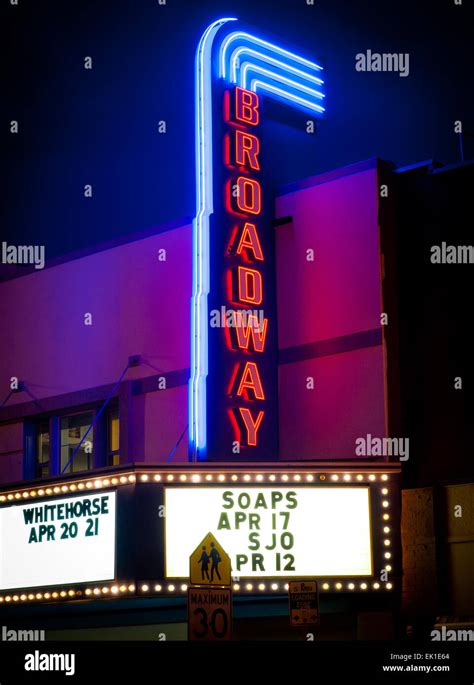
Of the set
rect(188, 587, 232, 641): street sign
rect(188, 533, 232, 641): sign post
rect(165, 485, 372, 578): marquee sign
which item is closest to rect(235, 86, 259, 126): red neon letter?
rect(165, 485, 372, 578): marquee sign

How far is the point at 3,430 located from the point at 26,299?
96.5 inches

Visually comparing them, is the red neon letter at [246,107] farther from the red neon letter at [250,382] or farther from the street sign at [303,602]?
the street sign at [303,602]

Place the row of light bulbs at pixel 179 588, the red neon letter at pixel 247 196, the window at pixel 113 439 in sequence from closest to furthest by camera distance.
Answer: the row of light bulbs at pixel 179 588 → the red neon letter at pixel 247 196 → the window at pixel 113 439

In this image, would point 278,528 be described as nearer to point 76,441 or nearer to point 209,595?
point 209,595

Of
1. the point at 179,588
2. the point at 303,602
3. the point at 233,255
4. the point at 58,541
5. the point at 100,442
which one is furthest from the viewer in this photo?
the point at 100,442

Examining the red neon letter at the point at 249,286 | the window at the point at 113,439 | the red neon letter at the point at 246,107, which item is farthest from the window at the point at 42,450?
the red neon letter at the point at 246,107

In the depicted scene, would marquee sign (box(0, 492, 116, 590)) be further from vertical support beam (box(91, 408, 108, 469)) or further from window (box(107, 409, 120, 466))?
window (box(107, 409, 120, 466))

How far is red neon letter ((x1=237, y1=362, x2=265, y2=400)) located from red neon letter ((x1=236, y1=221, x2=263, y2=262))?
5.64 ft

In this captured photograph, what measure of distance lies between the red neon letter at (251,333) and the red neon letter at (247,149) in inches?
93.3

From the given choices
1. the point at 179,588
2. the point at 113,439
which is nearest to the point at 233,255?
the point at 113,439

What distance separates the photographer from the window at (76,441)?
21516 mm

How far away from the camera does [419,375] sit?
727 inches

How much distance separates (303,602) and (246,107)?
310 inches

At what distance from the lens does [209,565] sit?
14.0m
